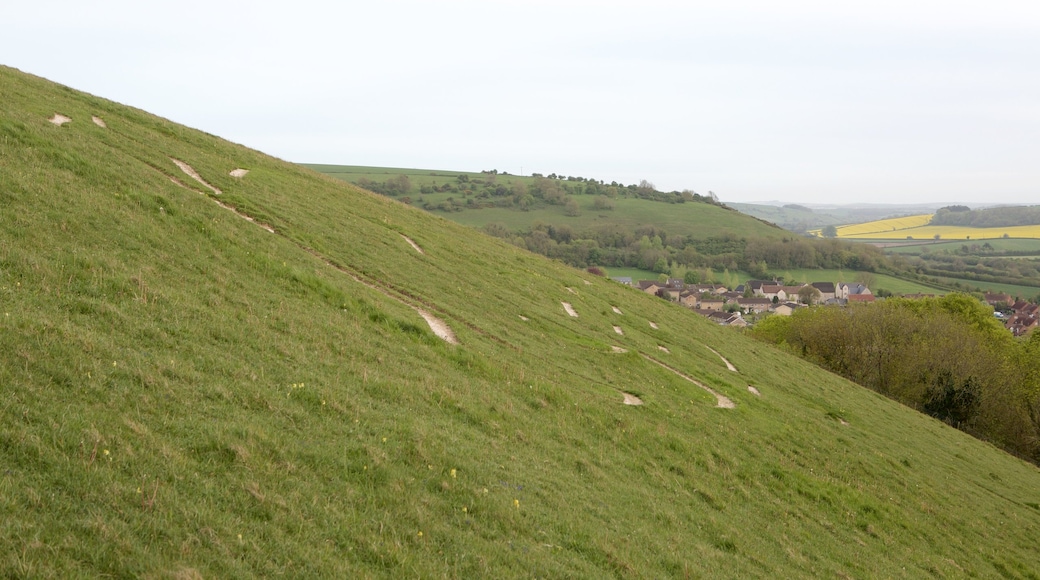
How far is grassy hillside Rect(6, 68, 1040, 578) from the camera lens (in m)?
8.39

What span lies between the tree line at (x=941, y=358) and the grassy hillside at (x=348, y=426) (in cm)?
2192

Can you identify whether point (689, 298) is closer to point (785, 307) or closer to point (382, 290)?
point (785, 307)

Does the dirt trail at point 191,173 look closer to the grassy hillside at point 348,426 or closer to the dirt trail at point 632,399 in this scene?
the grassy hillside at point 348,426

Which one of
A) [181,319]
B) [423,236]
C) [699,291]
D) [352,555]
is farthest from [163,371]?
[699,291]

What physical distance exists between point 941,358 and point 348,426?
60479 mm

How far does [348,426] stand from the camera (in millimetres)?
12047

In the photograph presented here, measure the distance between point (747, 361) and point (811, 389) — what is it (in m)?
3.83

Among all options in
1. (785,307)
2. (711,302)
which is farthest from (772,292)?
(785,307)

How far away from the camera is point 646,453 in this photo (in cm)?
1797

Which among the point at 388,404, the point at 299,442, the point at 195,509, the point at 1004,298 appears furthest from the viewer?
the point at 1004,298

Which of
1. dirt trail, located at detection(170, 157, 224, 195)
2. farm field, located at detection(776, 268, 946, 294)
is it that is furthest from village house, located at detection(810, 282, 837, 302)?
dirt trail, located at detection(170, 157, 224, 195)

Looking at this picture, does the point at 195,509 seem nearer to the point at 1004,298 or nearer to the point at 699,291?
the point at 699,291

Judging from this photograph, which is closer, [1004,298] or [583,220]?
[1004,298]

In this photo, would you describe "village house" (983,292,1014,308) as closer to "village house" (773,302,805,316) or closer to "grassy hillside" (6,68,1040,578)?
"village house" (773,302,805,316)
